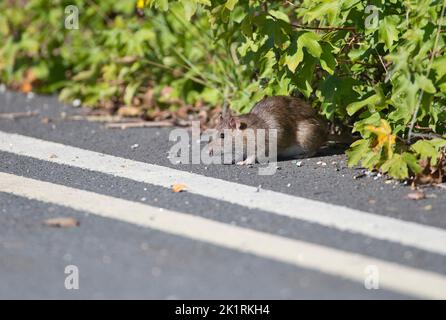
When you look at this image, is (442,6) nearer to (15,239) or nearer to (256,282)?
(256,282)

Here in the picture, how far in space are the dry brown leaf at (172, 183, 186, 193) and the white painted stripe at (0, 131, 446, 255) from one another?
4 cm

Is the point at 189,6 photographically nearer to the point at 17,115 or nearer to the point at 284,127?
the point at 284,127

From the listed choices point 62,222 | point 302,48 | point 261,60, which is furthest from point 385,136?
point 62,222

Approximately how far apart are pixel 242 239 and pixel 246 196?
91cm

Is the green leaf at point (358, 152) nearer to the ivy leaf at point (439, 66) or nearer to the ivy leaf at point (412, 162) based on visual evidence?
the ivy leaf at point (412, 162)

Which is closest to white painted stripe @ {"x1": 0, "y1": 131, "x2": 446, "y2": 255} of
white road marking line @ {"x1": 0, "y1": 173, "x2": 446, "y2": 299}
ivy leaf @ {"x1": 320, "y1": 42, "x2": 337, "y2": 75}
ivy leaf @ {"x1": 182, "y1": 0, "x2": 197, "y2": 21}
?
white road marking line @ {"x1": 0, "y1": 173, "x2": 446, "y2": 299}

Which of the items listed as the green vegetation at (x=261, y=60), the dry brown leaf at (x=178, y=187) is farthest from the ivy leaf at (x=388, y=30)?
the dry brown leaf at (x=178, y=187)

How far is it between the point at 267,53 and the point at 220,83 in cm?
163

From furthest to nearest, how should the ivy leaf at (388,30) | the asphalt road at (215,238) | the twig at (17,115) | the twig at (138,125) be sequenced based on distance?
the twig at (17,115) < the twig at (138,125) < the ivy leaf at (388,30) < the asphalt road at (215,238)

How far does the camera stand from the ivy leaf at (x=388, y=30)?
6.02m

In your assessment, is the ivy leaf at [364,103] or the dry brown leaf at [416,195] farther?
the ivy leaf at [364,103]

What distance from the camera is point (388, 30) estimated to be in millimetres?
6027

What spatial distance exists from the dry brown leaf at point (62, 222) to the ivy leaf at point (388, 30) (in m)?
2.50

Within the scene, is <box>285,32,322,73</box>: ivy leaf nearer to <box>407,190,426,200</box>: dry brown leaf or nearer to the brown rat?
the brown rat
